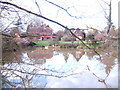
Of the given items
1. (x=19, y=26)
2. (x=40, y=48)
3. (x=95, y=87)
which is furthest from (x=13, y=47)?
(x=95, y=87)

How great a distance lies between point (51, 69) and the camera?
129 centimetres

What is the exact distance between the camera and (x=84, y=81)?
1.11 meters

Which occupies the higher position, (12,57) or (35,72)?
(12,57)

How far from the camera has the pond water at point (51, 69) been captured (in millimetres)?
1042

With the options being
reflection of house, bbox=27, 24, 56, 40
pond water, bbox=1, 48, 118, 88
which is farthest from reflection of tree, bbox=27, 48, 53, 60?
reflection of house, bbox=27, 24, 56, 40

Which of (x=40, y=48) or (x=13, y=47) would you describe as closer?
(x=40, y=48)

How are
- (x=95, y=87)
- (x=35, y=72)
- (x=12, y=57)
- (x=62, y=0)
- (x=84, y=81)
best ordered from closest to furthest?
(x=62, y=0) < (x=95, y=87) < (x=84, y=81) < (x=35, y=72) < (x=12, y=57)

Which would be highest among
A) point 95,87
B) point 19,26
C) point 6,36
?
point 19,26

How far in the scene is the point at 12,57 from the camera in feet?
4.41

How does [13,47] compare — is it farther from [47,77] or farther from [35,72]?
[47,77]

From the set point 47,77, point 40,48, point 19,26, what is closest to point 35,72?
point 47,77

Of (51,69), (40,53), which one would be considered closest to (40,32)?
(40,53)

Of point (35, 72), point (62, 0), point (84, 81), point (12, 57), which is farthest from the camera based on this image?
point (12, 57)

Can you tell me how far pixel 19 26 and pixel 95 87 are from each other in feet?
3.12
